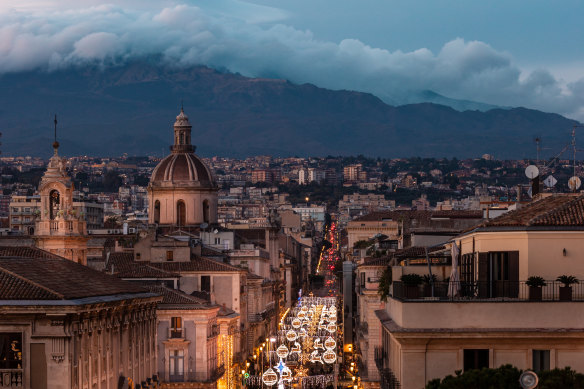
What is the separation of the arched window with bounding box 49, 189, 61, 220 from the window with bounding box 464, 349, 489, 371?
4847 cm

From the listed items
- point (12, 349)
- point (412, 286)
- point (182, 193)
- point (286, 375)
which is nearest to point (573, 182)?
point (412, 286)

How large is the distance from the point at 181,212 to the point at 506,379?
4610 inches

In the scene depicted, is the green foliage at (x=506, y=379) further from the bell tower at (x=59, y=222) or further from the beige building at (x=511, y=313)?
the bell tower at (x=59, y=222)

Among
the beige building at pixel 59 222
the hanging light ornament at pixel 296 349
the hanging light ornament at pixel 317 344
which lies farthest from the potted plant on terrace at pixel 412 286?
the hanging light ornament at pixel 317 344

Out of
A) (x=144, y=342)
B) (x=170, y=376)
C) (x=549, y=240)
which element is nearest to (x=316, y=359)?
(x=170, y=376)

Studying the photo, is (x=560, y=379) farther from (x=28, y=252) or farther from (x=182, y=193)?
(x=182, y=193)

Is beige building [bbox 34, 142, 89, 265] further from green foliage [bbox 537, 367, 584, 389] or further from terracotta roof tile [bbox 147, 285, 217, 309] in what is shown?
green foliage [bbox 537, 367, 584, 389]

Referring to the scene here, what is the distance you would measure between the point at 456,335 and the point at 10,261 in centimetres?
2676

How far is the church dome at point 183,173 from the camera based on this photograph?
145 meters

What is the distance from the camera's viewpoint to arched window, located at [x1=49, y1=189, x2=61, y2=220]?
261 ft

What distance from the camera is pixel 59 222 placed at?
78.0m

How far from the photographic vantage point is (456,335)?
3306cm

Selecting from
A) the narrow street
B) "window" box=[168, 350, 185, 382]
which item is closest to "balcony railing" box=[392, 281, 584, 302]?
the narrow street

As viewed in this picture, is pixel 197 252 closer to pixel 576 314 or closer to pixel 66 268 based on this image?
pixel 66 268
